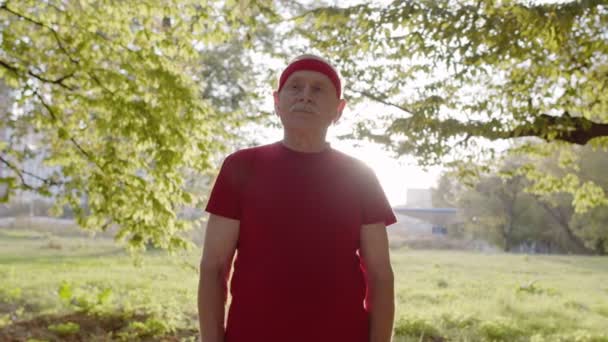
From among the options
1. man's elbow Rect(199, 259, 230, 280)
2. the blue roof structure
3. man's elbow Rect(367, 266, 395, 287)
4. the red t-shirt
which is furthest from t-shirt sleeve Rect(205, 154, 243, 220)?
the blue roof structure

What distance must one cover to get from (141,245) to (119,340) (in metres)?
1.61

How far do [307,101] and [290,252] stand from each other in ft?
1.70

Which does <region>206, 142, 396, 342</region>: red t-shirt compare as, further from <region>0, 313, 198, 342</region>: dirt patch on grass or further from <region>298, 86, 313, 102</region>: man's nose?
<region>0, 313, 198, 342</region>: dirt patch on grass

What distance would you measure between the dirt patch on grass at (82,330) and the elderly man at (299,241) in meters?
6.78

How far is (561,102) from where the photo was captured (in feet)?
30.6

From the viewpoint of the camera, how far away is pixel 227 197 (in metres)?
2.03

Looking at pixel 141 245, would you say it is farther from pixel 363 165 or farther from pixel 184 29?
pixel 363 165

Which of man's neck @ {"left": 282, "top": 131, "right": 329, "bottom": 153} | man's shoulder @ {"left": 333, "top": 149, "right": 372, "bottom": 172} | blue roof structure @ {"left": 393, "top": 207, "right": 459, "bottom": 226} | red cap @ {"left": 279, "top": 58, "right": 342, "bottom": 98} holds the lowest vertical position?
blue roof structure @ {"left": 393, "top": 207, "right": 459, "bottom": 226}

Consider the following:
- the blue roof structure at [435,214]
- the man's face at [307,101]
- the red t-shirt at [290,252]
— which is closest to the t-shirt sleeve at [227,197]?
the red t-shirt at [290,252]

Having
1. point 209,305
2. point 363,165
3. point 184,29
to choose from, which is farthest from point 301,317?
point 184,29

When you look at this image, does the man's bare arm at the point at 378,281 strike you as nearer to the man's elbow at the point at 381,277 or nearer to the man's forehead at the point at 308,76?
the man's elbow at the point at 381,277

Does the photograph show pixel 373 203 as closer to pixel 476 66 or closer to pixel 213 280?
pixel 213 280

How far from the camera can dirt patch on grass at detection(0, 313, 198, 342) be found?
8.30 m

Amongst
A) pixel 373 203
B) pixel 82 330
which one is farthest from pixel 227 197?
pixel 82 330
